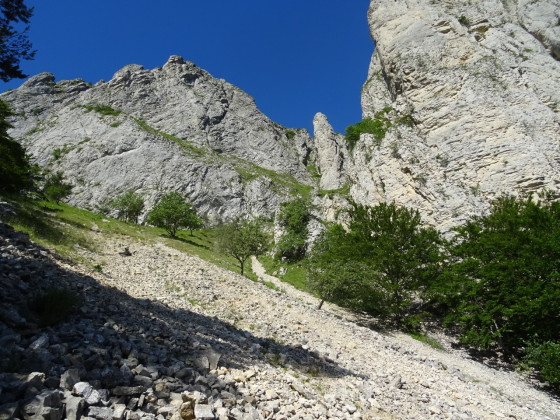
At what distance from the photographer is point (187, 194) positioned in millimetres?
93188

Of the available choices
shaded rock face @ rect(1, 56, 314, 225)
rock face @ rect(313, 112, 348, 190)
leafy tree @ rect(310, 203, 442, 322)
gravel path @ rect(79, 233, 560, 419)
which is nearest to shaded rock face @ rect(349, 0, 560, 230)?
leafy tree @ rect(310, 203, 442, 322)

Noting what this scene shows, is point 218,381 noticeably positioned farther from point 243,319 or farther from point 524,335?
point 524,335

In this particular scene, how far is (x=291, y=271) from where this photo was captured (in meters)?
41.4

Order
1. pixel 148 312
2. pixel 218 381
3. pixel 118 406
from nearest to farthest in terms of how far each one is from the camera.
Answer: pixel 118 406 < pixel 218 381 < pixel 148 312

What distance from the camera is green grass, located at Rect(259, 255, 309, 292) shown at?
3580 cm

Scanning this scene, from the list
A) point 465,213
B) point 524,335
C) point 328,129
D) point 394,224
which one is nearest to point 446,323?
point 524,335

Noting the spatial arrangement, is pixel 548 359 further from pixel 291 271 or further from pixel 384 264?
pixel 291 271

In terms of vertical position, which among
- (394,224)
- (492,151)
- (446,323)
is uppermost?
(492,151)

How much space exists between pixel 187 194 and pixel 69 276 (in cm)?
8671

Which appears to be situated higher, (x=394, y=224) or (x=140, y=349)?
(x=394, y=224)

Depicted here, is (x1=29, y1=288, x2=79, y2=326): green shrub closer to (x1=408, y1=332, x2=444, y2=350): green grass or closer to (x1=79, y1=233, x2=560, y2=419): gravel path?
(x1=79, y1=233, x2=560, y2=419): gravel path

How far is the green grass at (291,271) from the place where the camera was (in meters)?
35.8

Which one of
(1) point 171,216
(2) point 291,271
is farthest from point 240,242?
(1) point 171,216

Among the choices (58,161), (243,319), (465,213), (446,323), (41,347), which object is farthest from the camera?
(58,161)
